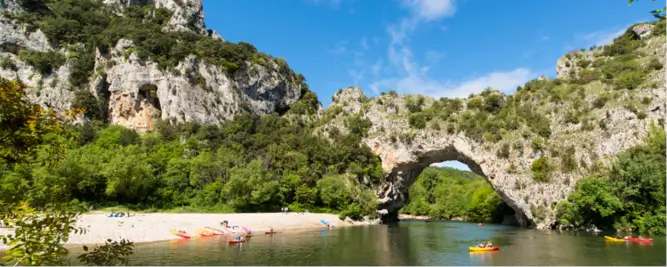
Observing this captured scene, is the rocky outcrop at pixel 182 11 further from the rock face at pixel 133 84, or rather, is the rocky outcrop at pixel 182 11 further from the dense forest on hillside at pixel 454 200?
the dense forest on hillside at pixel 454 200

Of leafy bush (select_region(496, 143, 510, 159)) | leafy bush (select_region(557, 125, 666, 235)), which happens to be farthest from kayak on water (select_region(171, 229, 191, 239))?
leafy bush (select_region(496, 143, 510, 159))

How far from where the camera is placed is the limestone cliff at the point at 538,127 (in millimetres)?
45844

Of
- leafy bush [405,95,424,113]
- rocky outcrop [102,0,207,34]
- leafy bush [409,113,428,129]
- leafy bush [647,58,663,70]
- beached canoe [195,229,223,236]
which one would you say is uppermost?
rocky outcrop [102,0,207,34]

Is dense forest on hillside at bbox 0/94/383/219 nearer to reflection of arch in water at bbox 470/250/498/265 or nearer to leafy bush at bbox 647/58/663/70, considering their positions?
reflection of arch in water at bbox 470/250/498/265

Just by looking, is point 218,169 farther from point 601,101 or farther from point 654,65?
point 654,65

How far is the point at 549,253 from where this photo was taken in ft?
83.8

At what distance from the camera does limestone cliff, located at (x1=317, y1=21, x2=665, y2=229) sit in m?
45.8

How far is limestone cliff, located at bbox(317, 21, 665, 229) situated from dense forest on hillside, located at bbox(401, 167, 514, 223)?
574 inches

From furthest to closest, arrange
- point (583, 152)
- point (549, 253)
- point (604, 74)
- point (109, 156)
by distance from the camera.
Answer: point (604, 74) → point (109, 156) → point (583, 152) → point (549, 253)

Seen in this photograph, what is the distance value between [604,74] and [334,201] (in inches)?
1738

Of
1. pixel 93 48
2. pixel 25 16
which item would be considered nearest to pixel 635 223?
pixel 93 48

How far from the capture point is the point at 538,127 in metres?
51.2

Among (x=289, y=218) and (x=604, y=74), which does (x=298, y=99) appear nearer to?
(x=289, y=218)

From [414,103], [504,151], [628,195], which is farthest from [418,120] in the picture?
[628,195]
